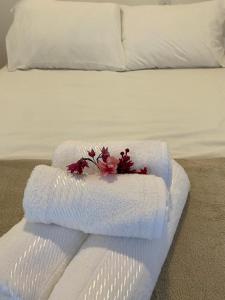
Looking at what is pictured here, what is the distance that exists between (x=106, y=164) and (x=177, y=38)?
132 cm

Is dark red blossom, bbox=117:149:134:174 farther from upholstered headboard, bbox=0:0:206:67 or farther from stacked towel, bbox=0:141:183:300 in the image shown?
upholstered headboard, bbox=0:0:206:67

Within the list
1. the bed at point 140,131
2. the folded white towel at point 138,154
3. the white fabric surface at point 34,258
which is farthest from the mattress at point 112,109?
the white fabric surface at point 34,258

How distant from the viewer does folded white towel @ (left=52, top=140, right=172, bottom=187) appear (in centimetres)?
93

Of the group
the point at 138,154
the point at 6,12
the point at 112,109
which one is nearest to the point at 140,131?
the point at 112,109

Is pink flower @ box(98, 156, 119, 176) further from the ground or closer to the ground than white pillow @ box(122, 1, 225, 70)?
further from the ground

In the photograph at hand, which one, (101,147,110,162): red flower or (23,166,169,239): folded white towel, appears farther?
(101,147,110,162): red flower

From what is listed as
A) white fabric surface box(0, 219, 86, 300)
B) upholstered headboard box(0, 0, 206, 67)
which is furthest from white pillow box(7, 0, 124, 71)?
white fabric surface box(0, 219, 86, 300)

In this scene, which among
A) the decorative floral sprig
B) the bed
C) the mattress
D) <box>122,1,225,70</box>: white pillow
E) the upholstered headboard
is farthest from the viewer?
the upholstered headboard

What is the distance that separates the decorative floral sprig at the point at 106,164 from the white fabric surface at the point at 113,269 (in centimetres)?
16

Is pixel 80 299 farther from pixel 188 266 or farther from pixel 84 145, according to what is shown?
pixel 84 145

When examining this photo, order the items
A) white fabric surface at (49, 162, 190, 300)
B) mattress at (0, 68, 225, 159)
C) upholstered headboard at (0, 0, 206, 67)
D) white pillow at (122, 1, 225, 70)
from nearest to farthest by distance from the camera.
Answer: white fabric surface at (49, 162, 190, 300) → mattress at (0, 68, 225, 159) → white pillow at (122, 1, 225, 70) → upholstered headboard at (0, 0, 206, 67)

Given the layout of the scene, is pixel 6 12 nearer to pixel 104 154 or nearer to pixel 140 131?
pixel 140 131

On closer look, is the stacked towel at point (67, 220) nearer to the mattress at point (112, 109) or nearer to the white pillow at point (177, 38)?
the mattress at point (112, 109)

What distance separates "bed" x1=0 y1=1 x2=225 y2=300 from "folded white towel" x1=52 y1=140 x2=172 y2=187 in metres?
0.10
